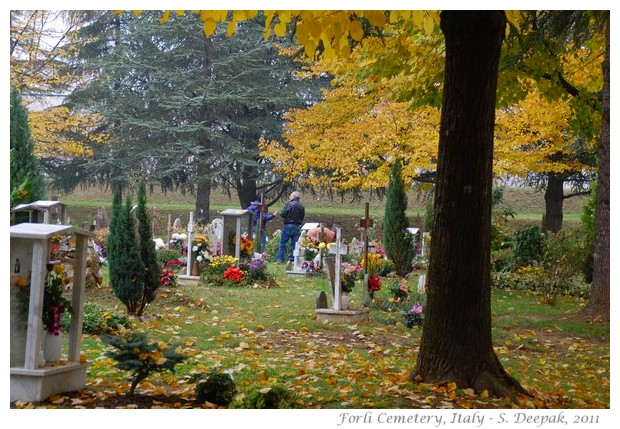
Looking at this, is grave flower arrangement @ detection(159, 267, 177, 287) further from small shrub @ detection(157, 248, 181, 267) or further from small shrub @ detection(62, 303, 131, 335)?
small shrub @ detection(62, 303, 131, 335)

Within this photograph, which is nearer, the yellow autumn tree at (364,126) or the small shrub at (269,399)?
the small shrub at (269,399)

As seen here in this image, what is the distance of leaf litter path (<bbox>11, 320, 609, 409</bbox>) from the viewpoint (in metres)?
4.91

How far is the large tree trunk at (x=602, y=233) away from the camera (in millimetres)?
6684

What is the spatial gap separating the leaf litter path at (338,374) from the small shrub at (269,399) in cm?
10

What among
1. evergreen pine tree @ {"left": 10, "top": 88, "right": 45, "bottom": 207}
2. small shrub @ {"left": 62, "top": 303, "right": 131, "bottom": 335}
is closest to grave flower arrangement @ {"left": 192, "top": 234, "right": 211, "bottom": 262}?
small shrub @ {"left": 62, "top": 303, "right": 131, "bottom": 335}

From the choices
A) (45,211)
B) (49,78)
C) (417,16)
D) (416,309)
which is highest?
(417,16)

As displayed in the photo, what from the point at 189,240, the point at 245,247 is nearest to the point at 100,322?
the point at 189,240

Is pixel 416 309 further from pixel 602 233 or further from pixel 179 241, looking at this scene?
pixel 179 241

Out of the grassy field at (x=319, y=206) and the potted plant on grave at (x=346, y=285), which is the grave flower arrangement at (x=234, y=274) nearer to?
the grassy field at (x=319, y=206)

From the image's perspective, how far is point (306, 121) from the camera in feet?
27.6

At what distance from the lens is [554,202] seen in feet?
24.6

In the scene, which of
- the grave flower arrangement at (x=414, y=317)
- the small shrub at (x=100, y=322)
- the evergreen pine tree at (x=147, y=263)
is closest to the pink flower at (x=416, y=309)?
the grave flower arrangement at (x=414, y=317)

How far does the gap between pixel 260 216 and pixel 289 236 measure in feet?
5.61

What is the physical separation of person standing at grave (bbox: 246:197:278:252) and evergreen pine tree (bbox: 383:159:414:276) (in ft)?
4.87
